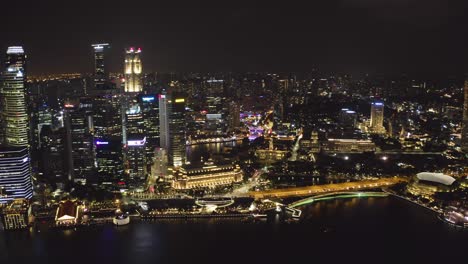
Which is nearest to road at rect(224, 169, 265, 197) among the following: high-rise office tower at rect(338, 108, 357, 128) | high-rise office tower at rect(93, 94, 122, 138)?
high-rise office tower at rect(93, 94, 122, 138)

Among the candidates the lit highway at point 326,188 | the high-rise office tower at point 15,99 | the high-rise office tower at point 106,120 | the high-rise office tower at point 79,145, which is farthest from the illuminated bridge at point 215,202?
the high-rise office tower at point 15,99

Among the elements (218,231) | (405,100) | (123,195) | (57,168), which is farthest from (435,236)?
(405,100)

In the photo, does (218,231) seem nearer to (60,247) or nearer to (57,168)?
(60,247)

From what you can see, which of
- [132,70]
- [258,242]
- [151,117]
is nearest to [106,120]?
[151,117]

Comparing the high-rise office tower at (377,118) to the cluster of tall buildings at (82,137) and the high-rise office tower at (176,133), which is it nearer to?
the cluster of tall buildings at (82,137)

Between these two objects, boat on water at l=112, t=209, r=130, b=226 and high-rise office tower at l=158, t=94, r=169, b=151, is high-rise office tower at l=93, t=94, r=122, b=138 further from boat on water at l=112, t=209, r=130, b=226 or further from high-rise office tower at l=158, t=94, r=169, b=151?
boat on water at l=112, t=209, r=130, b=226
